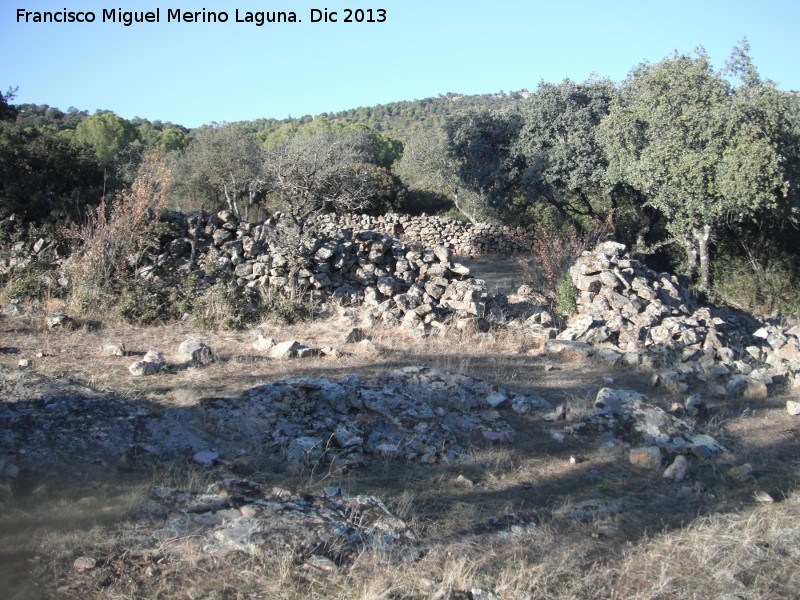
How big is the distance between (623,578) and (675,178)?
11674 millimetres

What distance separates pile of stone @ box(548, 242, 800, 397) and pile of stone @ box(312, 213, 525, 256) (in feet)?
23.8

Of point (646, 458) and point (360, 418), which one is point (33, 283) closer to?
point (360, 418)

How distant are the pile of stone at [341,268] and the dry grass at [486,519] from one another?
303 centimetres

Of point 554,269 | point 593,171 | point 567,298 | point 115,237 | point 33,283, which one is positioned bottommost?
point 567,298

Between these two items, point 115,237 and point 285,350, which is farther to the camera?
point 115,237

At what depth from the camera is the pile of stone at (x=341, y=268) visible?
9.92m

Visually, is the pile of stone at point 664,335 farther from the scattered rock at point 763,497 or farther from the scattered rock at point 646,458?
the scattered rock at point 763,497

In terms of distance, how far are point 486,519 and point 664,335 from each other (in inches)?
248

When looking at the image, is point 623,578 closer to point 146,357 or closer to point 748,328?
point 146,357

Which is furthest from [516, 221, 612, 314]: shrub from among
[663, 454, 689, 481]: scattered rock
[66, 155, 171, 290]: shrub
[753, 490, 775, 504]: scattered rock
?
[66, 155, 171, 290]: shrub

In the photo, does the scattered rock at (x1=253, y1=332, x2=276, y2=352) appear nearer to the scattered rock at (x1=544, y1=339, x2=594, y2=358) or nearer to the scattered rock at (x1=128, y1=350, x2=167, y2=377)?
the scattered rock at (x1=128, y1=350, x2=167, y2=377)

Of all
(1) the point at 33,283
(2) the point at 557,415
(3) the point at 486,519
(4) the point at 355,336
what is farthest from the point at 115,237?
(3) the point at 486,519

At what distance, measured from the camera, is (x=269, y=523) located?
3684mm

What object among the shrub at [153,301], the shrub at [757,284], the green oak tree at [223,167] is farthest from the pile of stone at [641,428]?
the green oak tree at [223,167]
